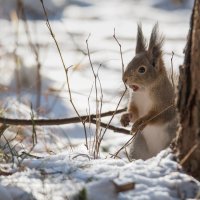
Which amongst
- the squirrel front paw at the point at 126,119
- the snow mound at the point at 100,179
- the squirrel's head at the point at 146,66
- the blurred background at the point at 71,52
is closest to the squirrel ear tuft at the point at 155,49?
the squirrel's head at the point at 146,66

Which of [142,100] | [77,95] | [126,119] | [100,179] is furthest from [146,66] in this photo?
[77,95]

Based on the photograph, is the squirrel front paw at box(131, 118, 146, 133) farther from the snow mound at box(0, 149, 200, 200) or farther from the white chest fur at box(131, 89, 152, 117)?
the snow mound at box(0, 149, 200, 200)

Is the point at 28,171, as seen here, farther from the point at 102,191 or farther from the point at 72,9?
the point at 72,9

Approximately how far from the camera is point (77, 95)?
600 cm

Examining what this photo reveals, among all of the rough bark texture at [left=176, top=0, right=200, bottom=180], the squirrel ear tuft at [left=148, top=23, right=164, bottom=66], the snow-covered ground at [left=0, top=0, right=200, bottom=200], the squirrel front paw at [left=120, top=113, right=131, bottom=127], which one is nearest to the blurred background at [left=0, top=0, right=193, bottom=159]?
the snow-covered ground at [left=0, top=0, right=200, bottom=200]

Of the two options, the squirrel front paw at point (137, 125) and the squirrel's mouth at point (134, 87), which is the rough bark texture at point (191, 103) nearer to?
the squirrel front paw at point (137, 125)

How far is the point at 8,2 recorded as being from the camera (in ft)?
26.0

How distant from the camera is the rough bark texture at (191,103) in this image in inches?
104

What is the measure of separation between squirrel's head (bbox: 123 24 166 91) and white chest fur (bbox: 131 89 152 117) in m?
0.03

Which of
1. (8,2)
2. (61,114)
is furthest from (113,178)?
(8,2)

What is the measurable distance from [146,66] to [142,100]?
0.18 meters

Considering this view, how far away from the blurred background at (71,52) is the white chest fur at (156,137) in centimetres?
53

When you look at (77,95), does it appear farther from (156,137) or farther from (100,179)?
(100,179)

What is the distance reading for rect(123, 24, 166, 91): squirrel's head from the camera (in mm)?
3766
